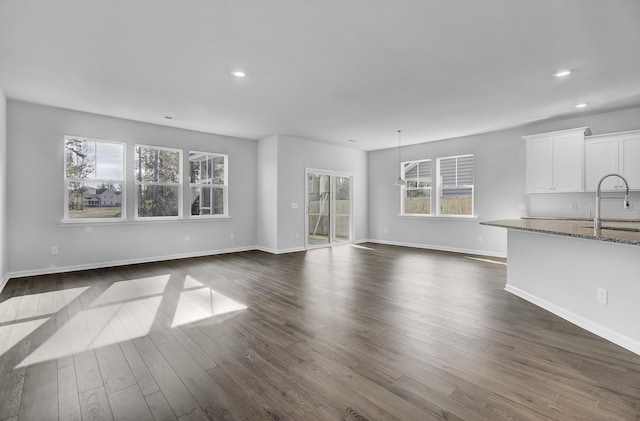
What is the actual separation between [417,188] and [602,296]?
5.52 meters

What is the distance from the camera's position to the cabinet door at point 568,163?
17.2 ft

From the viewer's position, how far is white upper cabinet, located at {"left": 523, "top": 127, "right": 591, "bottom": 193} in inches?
207

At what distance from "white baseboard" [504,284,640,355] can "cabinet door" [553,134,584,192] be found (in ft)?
8.99

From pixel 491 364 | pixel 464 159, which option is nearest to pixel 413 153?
pixel 464 159

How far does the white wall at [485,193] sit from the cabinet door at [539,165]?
1.25ft

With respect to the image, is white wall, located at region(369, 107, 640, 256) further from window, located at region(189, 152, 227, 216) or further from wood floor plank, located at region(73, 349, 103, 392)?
wood floor plank, located at region(73, 349, 103, 392)

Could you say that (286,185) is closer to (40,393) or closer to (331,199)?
(331,199)

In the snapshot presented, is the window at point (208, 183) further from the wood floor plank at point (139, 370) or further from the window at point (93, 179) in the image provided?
the wood floor plank at point (139, 370)

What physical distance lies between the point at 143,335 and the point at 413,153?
7117mm

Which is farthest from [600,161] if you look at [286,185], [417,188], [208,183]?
[208,183]

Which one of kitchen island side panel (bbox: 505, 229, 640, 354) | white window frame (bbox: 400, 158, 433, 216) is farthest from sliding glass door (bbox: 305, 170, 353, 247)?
kitchen island side panel (bbox: 505, 229, 640, 354)

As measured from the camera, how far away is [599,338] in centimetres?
267

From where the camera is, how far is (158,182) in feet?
20.2

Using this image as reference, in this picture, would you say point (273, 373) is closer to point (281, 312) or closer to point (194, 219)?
point (281, 312)
